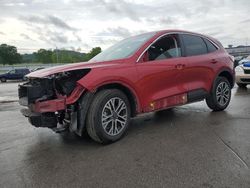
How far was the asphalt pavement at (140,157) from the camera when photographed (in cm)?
317

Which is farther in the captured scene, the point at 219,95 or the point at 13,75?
the point at 13,75

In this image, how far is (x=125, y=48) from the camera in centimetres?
537

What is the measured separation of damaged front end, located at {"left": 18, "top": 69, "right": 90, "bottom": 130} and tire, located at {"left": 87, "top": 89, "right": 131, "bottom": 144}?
0.28 meters

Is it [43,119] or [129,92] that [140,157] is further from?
[43,119]

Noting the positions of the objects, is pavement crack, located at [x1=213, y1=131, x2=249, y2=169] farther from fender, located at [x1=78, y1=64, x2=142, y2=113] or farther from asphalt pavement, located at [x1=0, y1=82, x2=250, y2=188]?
fender, located at [x1=78, y1=64, x2=142, y2=113]

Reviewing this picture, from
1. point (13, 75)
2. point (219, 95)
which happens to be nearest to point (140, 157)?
point (219, 95)

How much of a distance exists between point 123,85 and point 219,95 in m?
2.84

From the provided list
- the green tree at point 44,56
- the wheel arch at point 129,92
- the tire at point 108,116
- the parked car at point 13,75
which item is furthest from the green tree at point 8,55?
the tire at point 108,116

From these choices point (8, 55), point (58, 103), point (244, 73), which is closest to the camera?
point (58, 103)

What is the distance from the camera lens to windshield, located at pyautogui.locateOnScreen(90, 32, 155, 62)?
508 centimetres

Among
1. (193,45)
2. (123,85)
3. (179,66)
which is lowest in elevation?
(123,85)

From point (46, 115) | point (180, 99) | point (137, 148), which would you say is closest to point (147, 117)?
point (180, 99)

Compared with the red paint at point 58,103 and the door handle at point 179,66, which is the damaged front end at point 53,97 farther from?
the door handle at point 179,66

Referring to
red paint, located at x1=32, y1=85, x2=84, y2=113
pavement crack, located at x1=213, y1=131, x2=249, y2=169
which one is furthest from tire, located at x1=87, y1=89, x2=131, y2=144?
pavement crack, located at x1=213, y1=131, x2=249, y2=169
